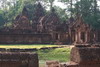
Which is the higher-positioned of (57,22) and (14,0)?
(14,0)

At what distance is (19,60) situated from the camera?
5.56 m

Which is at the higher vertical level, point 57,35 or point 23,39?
point 57,35

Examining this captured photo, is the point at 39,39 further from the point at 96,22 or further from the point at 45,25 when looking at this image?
the point at 96,22

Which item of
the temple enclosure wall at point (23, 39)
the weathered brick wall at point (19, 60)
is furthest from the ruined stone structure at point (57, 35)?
the weathered brick wall at point (19, 60)

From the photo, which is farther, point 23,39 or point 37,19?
point 37,19

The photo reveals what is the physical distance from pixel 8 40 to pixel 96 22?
16010mm

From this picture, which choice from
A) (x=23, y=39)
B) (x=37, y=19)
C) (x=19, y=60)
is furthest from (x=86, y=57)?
(x=37, y=19)

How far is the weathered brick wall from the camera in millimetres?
5543

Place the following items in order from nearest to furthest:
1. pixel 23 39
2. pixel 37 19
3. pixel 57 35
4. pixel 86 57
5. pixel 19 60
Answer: pixel 19 60, pixel 86 57, pixel 23 39, pixel 57 35, pixel 37 19

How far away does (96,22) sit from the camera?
139 feet

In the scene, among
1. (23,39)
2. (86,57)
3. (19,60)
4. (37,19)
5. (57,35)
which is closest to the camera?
(19,60)

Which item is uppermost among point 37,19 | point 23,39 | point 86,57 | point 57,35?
point 37,19

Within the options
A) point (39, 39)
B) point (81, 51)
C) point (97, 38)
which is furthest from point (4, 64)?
point (97, 38)

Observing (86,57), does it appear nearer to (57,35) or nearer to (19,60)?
(19,60)
